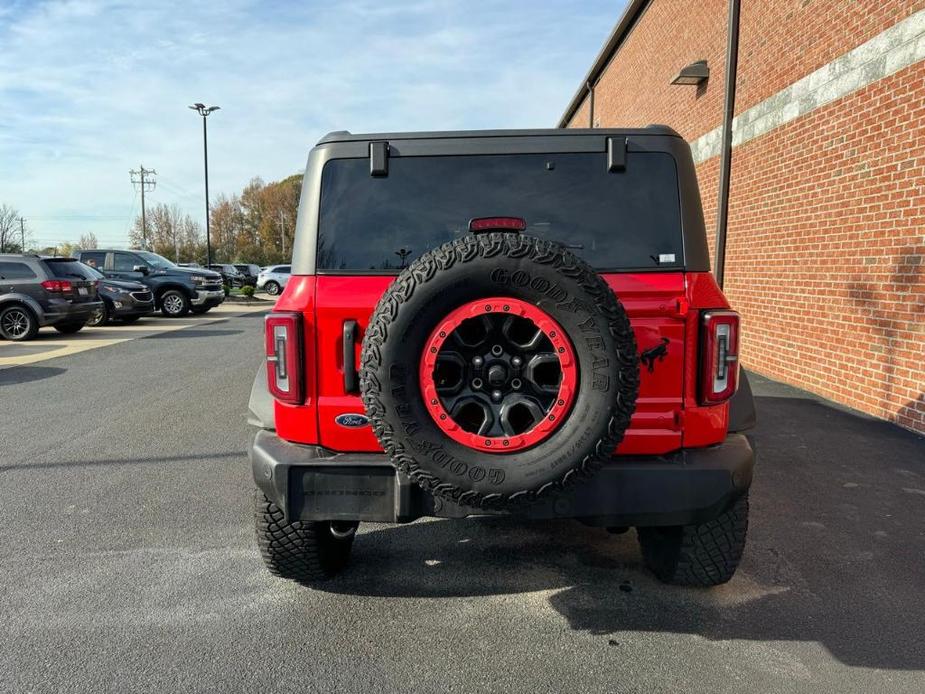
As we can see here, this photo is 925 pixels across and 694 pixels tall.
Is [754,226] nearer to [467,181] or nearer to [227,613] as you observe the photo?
[467,181]

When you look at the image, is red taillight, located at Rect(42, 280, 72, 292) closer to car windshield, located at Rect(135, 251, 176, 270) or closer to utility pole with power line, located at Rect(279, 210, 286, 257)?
car windshield, located at Rect(135, 251, 176, 270)

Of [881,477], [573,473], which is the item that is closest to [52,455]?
[573,473]

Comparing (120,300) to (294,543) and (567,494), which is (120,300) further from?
(567,494)

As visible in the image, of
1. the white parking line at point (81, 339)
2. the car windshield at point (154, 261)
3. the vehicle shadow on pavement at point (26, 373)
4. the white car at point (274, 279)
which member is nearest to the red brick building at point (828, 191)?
the vehicle shadow on pavement at point (26, 373)

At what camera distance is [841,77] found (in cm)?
704

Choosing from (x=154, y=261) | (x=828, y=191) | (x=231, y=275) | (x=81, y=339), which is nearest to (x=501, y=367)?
(x=828, y=191)

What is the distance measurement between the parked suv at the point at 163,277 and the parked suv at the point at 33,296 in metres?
4.00

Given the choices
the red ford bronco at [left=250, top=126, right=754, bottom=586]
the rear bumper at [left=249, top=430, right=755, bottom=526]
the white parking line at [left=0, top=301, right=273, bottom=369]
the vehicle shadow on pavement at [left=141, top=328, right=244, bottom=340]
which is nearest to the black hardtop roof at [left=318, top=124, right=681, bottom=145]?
the red ford bronco at [left=250, top=126, right=754, bottom=586]

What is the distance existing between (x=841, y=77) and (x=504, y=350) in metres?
6.80

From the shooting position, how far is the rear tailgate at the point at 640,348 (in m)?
2.57

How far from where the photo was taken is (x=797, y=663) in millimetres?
2520

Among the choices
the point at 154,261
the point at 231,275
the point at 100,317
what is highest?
the point at 154,261

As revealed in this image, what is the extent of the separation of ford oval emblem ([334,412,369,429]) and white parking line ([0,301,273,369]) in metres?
9.52

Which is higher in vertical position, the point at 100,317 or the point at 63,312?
the point at 63,312
